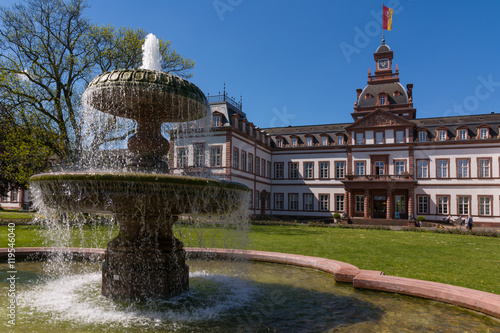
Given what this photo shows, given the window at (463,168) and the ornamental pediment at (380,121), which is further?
the ornamental pediment at (380,121)

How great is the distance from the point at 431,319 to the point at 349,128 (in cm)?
3923

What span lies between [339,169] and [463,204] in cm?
1347

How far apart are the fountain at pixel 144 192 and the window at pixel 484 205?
39843 millimetres

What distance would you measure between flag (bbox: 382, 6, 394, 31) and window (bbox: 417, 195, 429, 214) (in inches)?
1011

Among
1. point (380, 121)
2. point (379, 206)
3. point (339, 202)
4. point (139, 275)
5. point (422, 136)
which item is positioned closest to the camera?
point (139, 275)

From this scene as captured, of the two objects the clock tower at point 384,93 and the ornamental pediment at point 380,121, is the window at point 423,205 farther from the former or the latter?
the clock tower at point 384,93

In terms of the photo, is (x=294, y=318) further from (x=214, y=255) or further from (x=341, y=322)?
(x=214, y=255)

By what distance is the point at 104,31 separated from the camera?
2384 cm

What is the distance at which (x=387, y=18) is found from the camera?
5225cm

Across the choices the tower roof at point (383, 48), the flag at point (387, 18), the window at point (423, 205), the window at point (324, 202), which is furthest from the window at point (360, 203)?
the flag at point (387, 18)

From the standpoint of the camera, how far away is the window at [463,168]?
38.9m

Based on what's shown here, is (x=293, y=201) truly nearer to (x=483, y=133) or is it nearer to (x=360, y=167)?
(x=360, y=167)

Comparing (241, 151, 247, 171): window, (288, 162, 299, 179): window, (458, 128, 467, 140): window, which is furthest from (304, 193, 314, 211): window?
(458, 128, 467, 140): window

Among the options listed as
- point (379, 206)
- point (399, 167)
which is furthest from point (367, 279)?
point (379, 206)
